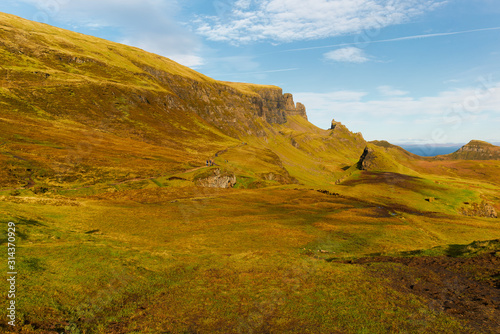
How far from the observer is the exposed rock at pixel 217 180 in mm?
102675

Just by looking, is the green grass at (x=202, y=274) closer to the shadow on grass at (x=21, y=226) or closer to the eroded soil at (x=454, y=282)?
the shadow on grass at (x=21, y=226)

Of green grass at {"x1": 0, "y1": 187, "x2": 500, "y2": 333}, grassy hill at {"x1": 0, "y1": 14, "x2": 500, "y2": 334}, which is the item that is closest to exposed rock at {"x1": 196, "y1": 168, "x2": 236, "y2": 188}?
grassy hill at {"x1": 0, "y1": 14, "x2": 500, "y2": 334}

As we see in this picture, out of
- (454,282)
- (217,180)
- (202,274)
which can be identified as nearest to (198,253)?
(202,274)

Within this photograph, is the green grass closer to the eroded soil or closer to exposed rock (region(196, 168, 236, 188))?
the eroded soil

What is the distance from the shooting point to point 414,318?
18172 millimetres

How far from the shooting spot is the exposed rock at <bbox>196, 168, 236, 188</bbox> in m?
103

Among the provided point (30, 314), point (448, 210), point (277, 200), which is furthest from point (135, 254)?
point (448, 210)

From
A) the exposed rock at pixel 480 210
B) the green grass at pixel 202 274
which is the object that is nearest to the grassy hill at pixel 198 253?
the green grass at pixel 202 274

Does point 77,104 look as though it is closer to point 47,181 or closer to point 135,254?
point 47,181

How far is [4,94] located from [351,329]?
679 feet

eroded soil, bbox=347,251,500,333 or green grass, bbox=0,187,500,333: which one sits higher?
eroded soil, bbox=347,251,500,333

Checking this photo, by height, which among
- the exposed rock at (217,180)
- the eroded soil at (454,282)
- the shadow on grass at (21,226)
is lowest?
the exposed rock at (217,180)

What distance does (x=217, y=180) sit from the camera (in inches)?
4279

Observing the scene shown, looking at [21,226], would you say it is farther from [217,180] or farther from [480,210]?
[480,210]
